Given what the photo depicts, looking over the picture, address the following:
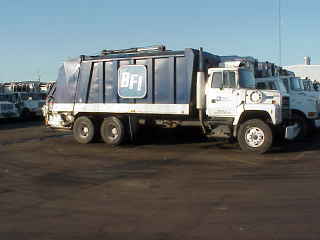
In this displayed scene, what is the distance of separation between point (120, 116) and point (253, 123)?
4.77 m

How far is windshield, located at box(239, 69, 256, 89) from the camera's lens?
12.1 m

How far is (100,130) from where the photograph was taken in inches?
569

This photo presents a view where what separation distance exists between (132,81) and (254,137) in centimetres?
459

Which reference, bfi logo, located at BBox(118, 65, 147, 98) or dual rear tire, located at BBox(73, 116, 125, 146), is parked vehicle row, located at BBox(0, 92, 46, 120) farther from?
bfi logo, located at BBox(118, 65, 147, 98)

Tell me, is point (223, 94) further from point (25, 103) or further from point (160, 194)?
point (25, 103)

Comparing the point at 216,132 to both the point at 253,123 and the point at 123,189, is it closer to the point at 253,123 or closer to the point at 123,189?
the point at 253,123

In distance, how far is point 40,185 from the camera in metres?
8.07

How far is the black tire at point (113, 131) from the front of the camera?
13.8 metres

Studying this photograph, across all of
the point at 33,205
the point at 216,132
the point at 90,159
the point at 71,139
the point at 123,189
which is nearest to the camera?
the point at 33,205

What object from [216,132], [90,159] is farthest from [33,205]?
[216,132]

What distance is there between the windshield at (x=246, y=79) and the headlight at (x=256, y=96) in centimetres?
53

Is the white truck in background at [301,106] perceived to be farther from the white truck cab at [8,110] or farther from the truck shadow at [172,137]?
the white truck cab at [8,110]

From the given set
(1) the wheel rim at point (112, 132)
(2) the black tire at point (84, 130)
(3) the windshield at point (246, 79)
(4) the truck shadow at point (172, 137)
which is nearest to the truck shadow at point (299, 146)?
(4) the truck shadow at point (172, 137)

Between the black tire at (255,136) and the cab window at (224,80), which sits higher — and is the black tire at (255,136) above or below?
below
